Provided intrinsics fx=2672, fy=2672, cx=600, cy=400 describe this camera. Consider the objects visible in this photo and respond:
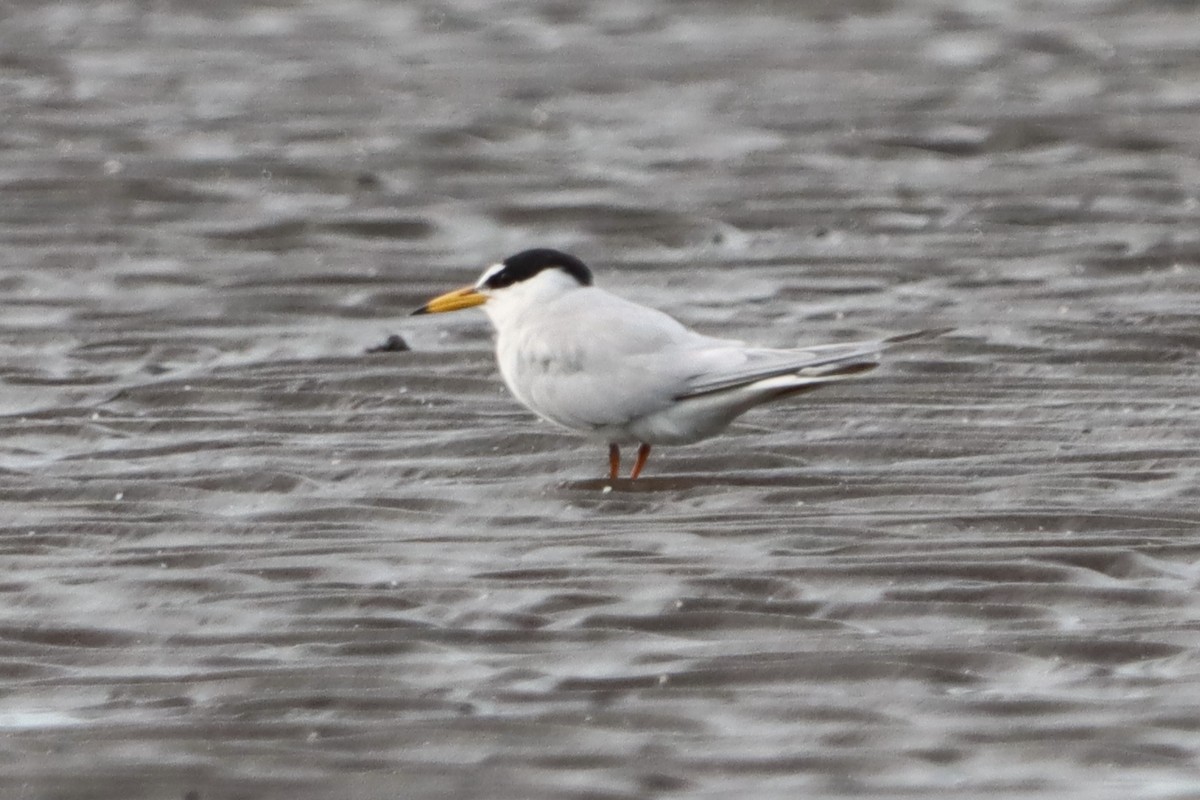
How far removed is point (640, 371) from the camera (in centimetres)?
760

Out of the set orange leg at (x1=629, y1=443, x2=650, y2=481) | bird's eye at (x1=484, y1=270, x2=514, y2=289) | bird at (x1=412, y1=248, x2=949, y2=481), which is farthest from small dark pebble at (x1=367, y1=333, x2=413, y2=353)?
orange leg at (x1=629, y1=443, x2=650, y2=481)

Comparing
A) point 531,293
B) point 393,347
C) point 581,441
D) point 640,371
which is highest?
point 531,293

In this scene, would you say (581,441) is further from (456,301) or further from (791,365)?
(791,365)

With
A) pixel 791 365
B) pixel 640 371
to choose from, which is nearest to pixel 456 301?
pixel 640 371

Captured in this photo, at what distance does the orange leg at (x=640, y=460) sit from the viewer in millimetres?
7551

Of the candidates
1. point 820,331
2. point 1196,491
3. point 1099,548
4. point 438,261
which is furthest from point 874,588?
point 438,261

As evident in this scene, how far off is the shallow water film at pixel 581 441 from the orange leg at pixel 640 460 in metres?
0.15

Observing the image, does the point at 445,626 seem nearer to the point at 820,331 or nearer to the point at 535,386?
the point at 535,386

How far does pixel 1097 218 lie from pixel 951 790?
6.20 metres

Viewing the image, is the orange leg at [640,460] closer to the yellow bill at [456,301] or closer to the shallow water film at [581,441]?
the shallow water film at [581,441]

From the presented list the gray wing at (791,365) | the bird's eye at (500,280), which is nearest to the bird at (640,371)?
the gray wing at (791,365)

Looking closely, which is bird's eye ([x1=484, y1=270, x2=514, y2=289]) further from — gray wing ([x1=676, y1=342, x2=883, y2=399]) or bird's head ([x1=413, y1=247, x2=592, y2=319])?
gray wing ([x1=676, y1=342, x2=883, y2=399])

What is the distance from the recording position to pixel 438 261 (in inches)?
409

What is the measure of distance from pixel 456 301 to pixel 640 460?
108 cm
